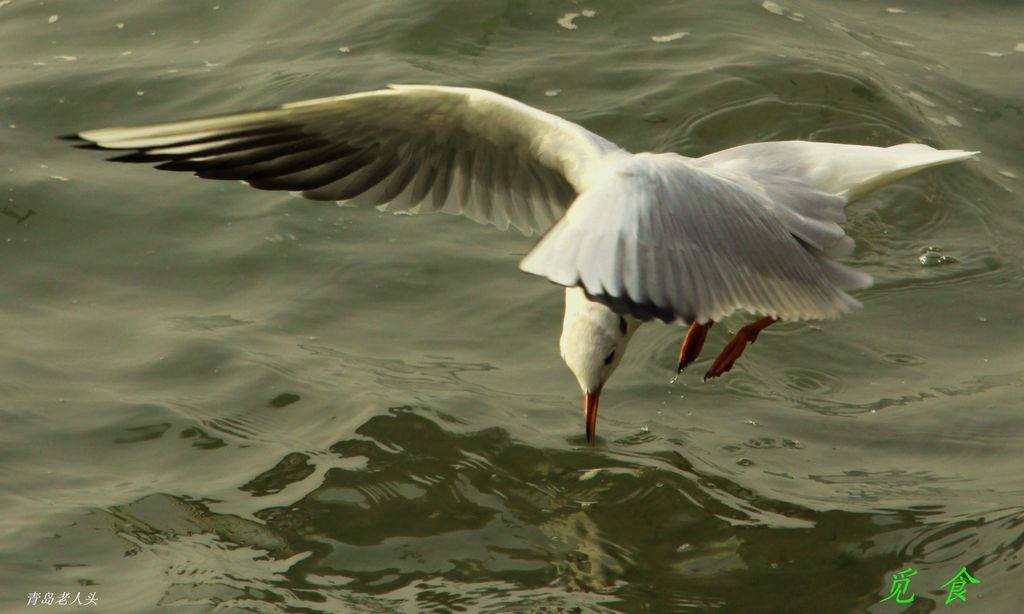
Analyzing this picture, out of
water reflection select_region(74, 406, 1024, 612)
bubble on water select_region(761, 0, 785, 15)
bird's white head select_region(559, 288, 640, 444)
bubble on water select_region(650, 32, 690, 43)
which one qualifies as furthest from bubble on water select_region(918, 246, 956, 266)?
bubble on water select_region(761, 0, 785, 15)

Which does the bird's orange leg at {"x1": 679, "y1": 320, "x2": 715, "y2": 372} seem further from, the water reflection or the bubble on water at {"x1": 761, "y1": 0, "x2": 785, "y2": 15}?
the bubble on water at {"x1": 761, "y1": 0, "x2": 785, "y2": 15}

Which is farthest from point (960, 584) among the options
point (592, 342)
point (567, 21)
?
point (567, 21)

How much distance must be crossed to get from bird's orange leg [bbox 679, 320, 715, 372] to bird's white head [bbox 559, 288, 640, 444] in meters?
0.42

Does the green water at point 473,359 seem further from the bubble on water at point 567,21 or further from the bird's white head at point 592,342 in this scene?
the bird's white head at point 592,342

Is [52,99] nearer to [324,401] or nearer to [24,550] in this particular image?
[324,401]

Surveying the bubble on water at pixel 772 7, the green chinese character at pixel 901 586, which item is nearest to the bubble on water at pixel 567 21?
the bubble on water at pixel 772 7

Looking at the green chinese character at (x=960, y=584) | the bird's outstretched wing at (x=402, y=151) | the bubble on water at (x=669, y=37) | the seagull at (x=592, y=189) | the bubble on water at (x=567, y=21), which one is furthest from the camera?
the bubble on water at (x=567, y=21)

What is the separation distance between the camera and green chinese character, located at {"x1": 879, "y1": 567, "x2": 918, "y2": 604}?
4.45 meters

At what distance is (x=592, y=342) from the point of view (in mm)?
5078

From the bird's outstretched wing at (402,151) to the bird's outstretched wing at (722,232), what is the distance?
39 centimetres

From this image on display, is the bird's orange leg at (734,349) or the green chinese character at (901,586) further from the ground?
the bird's orange leg at (734,349)

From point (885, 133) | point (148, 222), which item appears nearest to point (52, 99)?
point (148, 222)

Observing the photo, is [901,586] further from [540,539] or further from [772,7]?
[772,7]

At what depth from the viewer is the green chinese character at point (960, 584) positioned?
4.44m
